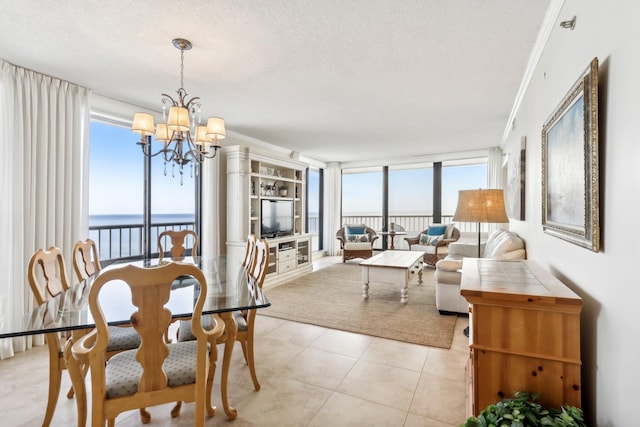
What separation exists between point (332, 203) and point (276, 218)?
2.96m

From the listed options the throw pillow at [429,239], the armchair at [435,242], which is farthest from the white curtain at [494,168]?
the throw pillow at [429,239]

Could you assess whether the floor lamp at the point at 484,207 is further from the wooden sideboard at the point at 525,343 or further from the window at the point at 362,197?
the window at the point at 362,197

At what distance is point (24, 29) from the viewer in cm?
225

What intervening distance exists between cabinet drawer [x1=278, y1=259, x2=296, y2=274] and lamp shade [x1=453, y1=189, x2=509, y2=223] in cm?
316

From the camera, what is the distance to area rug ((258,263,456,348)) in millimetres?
3184

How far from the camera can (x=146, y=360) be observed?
1.39 meters

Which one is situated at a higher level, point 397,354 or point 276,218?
point 276,218

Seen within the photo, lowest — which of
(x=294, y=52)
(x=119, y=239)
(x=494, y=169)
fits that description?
(x=119, y=239)

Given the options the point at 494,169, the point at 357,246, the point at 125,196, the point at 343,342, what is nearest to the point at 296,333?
the point at 343,342

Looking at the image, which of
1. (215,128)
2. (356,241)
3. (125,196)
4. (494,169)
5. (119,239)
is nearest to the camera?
(215,128)

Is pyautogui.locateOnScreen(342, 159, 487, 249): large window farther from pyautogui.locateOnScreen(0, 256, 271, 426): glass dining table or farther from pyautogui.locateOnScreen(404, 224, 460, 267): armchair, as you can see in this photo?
pyautogui.locateOnScreen(0, 256, 271, 426): glass dining table

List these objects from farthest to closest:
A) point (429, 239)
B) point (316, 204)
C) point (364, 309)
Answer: point (316, 204)
point (429, 239)
point (364, 309)

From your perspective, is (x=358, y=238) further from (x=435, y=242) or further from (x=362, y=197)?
(x=362, y=197)

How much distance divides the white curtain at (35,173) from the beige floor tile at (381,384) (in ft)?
9.59
